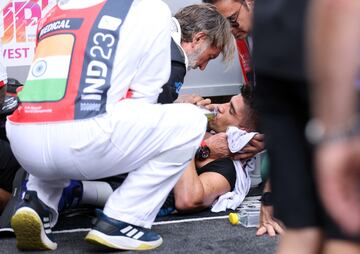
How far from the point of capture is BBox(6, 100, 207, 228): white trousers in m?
2.90

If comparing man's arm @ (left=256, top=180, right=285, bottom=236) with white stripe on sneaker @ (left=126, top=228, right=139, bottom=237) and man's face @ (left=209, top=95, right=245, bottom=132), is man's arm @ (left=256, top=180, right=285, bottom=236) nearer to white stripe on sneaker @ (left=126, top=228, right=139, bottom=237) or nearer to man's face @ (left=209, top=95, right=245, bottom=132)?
white stripe on sneaker @ (left=126, top=228, right=139, bottom=237)

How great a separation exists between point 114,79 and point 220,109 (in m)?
1.30

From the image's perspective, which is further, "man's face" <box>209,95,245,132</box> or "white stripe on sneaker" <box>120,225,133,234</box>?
"man's face" <box>209,95,245,132</box>

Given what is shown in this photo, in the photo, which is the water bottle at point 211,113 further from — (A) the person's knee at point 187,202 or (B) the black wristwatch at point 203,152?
(A) the person's knee at point 187,202

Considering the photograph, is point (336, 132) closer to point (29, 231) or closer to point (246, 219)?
point (29, 231)

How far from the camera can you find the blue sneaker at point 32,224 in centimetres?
294

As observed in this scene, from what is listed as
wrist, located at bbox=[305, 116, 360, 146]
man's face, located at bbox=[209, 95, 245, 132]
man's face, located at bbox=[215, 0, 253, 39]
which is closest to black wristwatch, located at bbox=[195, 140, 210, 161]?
man's face, located at bbox=[209, 95, 245, 132]

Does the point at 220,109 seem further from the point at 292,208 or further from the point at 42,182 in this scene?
the point at 292,208

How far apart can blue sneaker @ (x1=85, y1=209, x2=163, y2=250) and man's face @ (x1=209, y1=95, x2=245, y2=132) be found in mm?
1220

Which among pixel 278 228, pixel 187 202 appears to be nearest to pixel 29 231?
pixel 187 202

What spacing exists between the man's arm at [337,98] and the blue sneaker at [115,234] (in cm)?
199

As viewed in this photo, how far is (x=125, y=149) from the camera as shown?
2941 millimetres

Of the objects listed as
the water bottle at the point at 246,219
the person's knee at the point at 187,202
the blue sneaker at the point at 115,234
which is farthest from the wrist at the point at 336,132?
the person's knee at the point at 187,202

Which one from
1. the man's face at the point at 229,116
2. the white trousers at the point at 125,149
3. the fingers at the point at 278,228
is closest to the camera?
Result: the white trousers at the point at 125,149
